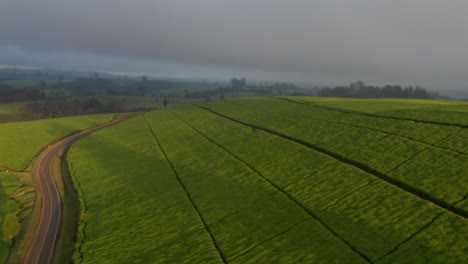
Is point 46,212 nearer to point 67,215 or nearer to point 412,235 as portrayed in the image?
point 67,215

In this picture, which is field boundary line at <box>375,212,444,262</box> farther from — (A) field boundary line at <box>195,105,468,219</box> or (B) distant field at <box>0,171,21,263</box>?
(B) distant field at <box>0,171,21,263</box>

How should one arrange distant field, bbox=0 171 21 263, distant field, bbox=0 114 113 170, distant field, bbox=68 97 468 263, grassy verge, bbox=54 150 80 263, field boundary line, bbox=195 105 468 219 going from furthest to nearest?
distant field, bbox=0 114 113 170 < distant field, bbox=0 171 21 263 < grassy verge, bbox=54 150 80 263 < field boundary line, bbox=195 105 468 219 < distant field, bbox=68 97 468 263

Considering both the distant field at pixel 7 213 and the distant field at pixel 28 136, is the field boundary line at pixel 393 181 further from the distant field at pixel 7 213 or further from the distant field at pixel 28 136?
the distant field at pixel 28 136

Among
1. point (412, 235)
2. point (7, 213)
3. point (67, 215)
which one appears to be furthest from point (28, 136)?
point (412, 235)

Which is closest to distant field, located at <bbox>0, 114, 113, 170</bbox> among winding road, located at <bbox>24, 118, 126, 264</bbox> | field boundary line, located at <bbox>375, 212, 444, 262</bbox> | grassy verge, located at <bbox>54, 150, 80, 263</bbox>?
winding road, located at <bbox>24, 118, 126, 264</bbox>

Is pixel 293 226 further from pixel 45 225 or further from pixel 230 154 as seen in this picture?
pixel 45 225

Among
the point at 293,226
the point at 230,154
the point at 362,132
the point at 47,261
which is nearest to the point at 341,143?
the point at 362,132
